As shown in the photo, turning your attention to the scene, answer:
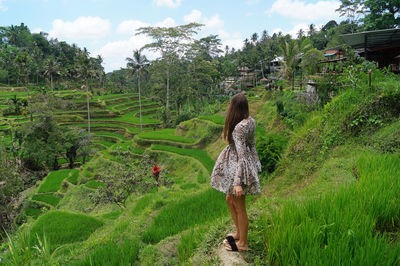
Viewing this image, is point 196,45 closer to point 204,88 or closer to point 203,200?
point 204,88

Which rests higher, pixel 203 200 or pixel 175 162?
pixel 203 200

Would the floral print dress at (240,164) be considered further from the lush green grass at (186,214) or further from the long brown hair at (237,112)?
the lush green grass at (186,214)

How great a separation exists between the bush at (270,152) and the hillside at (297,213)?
0.08ft

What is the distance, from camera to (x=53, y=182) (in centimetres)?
1748

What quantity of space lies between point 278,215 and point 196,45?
2716 cm

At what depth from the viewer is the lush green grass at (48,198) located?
47.5 ft

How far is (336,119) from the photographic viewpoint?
193 inches

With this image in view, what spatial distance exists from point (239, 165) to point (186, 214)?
2.50 m

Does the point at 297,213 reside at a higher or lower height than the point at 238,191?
lower

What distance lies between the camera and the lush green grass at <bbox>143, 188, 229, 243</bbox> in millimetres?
3572

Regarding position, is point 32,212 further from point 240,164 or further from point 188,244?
point 240,164

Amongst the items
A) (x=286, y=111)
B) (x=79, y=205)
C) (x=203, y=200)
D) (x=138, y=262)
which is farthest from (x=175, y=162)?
(x=138, y=262)

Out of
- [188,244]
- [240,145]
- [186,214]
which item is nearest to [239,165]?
[240,145]

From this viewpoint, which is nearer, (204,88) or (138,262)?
(138,262)
